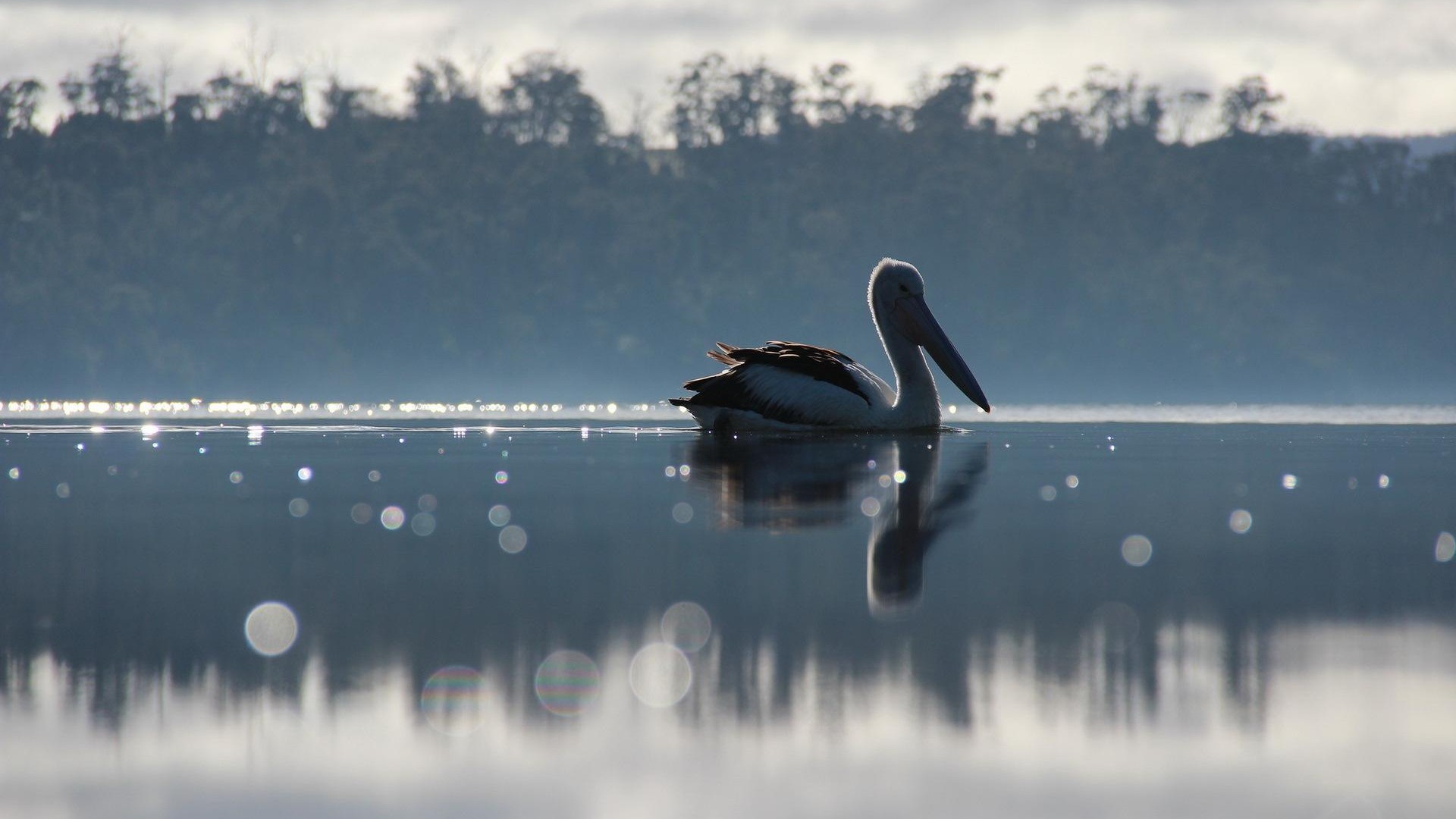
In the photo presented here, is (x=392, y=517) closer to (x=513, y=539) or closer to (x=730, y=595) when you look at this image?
(x=513, y=539)

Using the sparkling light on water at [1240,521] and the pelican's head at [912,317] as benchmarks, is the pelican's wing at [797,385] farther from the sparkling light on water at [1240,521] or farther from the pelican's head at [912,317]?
the sparkling light on water at [1240,521]

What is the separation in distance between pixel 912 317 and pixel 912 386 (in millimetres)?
1051

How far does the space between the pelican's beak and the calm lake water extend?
252 inches

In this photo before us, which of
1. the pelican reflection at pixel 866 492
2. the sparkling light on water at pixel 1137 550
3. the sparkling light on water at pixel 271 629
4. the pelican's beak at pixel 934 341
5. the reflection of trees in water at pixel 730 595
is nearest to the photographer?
the reflection of trees in water at pixel 730 595

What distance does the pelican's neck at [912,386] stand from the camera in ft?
38.4

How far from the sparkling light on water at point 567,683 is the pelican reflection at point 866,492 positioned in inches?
29.0

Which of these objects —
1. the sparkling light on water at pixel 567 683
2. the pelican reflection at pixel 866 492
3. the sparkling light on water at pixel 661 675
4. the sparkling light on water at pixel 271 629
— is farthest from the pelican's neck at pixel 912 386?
the sparkling light on water at pixel 567 683

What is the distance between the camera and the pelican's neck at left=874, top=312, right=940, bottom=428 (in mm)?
11719

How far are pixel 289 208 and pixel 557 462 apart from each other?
58.6 meters

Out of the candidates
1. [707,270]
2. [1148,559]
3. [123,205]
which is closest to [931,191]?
→ [707,270]

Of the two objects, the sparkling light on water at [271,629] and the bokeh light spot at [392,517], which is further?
the bokeh light spot at [392,517]

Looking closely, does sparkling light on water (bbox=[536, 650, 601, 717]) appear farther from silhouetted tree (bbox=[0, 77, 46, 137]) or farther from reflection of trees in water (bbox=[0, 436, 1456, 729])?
silhouetted tree (bbox=[0, 77, 46, 137])

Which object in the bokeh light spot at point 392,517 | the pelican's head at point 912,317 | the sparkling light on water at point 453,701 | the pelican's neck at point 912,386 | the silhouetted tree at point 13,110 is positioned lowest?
the sparkling light on water at point 453,701

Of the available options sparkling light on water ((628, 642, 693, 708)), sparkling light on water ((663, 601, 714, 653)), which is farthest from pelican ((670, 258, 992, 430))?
sparkling light on water ((628, 642, 693, 708))
